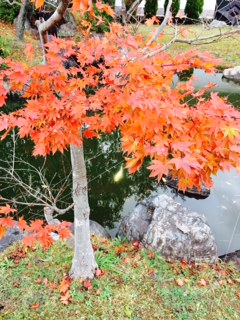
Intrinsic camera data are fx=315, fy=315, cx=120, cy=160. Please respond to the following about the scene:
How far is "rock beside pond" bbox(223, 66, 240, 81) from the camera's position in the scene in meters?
17.4

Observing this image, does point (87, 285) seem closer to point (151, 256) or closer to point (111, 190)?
point (151, 256)

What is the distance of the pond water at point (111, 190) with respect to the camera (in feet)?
25.5

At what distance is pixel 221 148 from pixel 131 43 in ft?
5.15

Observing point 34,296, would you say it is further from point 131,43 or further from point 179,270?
point 131,43

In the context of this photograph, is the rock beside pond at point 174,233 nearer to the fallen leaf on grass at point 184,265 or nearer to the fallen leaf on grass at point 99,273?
the fallen leaf on grass at point 184,265

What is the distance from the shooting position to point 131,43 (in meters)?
3.57

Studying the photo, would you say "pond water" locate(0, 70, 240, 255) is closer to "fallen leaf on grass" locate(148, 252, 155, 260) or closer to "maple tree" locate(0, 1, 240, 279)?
"fallen leaf on grass" locate(148, 252, 155, 260)

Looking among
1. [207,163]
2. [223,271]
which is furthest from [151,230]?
[207,163]

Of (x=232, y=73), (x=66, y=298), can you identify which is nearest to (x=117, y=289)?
(x=66, y=298)

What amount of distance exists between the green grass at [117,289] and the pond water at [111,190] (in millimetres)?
1793

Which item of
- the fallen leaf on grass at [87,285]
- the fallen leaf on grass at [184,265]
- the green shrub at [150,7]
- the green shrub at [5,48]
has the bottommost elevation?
the fallen leaf on grass at [184,265]

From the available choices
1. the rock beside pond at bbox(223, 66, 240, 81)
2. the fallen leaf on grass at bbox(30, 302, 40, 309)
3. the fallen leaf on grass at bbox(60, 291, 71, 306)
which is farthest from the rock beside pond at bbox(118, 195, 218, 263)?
the rock beside pond at bbox(223, 66, 240, 81)

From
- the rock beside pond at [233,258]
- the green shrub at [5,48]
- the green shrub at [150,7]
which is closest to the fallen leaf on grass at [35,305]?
the rock beside pond at [233,258]

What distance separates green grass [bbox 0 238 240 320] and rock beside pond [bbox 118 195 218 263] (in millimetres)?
222
